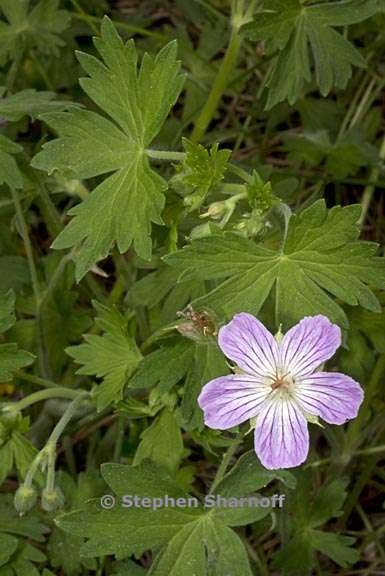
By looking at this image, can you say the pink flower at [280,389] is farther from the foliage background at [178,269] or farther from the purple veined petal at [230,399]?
the foliage background at [178,269]

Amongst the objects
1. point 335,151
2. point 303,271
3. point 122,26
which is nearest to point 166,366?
point 303,271

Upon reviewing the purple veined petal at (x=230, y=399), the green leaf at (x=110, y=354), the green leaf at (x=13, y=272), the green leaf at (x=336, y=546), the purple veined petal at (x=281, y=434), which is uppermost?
the purple veined petal at (x=230, y=399)

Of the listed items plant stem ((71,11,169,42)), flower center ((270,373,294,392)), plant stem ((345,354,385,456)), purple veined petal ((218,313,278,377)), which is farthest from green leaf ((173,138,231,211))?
plant stem ((71,11,169,42))

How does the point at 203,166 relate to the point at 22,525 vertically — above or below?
above

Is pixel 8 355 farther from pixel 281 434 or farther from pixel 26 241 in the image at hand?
pixel 281 434

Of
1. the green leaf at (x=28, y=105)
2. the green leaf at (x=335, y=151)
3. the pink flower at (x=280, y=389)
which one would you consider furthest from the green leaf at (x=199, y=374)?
the green leaf at (x=335, y=151)

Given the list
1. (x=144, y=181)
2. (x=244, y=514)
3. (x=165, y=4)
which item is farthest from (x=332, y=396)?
(x=165, y=4)

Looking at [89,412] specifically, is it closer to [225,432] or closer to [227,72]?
[225,432]
